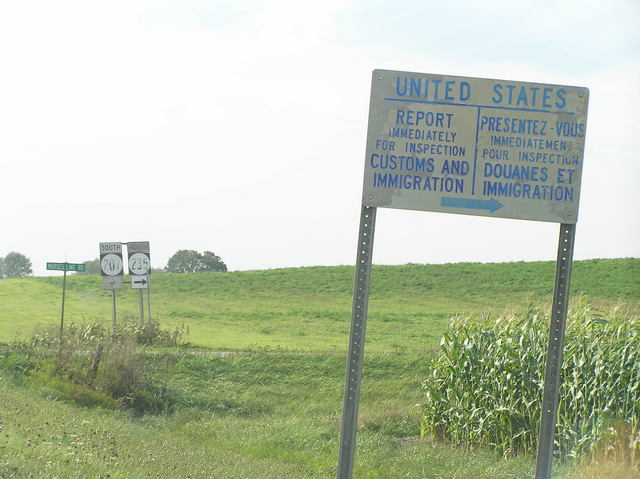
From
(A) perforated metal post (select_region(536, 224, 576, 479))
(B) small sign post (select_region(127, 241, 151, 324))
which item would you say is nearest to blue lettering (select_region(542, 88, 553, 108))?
(A) perforated metal post (select_region(536, 224, 576, 479))

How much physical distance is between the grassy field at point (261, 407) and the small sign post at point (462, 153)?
286 cm

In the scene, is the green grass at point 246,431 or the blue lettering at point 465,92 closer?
the blue lettering at point 465,92

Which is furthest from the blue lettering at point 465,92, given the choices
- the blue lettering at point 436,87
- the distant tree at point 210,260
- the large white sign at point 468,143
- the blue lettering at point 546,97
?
the distant tree at point 210,260

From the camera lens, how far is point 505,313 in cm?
1334

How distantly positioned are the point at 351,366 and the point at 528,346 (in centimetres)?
634

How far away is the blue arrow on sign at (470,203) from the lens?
6.29 metres

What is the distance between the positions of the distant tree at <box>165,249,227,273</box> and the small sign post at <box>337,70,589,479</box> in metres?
76.9

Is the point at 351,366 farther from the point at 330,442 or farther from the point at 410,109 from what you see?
the point at 330,442

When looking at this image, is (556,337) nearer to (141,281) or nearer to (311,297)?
(141,281)

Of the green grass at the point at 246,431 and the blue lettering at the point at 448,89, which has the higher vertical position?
the blue lettering at the point at 448,89

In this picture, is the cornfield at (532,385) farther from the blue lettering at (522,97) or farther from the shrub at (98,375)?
the shrub at (98,375)

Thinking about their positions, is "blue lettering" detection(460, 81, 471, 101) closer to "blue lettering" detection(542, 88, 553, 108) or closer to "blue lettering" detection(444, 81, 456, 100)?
"blue lettering" detection(444, 81, 456, 100)

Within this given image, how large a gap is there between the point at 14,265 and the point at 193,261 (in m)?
28.3

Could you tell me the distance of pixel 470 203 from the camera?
20.6 ft
